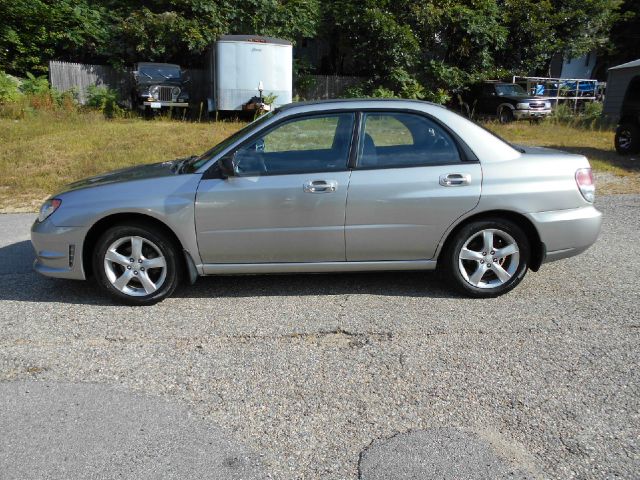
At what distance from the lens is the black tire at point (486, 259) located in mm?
4617

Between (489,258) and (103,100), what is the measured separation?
60.3 feet

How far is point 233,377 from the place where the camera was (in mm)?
3486

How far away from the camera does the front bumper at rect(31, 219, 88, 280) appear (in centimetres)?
451

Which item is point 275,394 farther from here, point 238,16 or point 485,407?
point 238,16

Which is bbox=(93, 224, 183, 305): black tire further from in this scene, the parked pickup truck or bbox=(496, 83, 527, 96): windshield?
bbox=(496, 83, 527, 96): windshield

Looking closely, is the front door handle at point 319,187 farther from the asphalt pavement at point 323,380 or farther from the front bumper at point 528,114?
the front bumper at point 528,114

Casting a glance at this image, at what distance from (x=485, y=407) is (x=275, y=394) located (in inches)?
47.4

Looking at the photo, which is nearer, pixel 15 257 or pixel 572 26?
pixel 15 257

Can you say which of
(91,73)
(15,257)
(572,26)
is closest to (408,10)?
(572,26)

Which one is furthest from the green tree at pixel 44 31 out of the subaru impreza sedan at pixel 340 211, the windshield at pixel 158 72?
the subaru impreza sedan at pixel 340 211

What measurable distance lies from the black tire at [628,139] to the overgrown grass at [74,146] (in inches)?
396

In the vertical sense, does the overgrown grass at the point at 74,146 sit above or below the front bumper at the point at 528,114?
below

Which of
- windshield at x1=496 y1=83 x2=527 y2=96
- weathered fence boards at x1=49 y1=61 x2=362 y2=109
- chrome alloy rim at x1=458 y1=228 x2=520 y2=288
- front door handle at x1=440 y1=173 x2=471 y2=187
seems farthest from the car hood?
windshield at x1=496 y1=83 x2=527 y2=96

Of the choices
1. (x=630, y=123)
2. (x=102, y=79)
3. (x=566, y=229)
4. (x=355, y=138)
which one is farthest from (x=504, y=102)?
(x=355, y=138)
